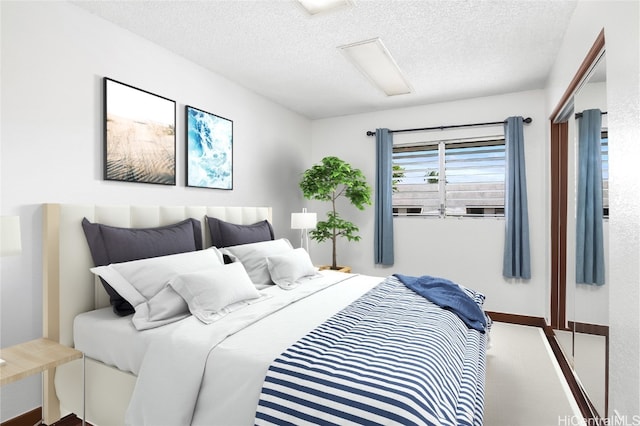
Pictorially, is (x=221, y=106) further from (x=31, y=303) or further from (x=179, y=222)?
(x=31, y=303)

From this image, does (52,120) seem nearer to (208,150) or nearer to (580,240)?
(208,150)

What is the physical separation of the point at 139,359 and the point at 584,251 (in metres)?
2.76

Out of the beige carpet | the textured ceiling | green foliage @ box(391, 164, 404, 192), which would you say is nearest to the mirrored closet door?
the beige carpet

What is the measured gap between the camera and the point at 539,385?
2545 millimetres

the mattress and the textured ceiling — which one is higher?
the textured ceiling

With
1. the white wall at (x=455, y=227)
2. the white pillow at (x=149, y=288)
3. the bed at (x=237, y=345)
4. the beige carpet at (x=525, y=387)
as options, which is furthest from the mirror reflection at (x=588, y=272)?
the white pillow at (x=149, y=288)

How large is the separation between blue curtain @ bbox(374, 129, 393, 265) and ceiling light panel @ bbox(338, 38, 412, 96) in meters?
0.75

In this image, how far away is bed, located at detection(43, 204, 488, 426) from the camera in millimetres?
1308

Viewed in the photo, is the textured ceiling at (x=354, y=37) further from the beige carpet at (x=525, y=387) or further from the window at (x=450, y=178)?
the beige carpet at (x=525, y=387)

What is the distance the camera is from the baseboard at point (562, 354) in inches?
84.7

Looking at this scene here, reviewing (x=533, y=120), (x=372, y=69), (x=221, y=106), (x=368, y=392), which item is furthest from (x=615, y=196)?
(x=221, y=106)

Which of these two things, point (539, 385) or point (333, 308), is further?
point (539, 385)

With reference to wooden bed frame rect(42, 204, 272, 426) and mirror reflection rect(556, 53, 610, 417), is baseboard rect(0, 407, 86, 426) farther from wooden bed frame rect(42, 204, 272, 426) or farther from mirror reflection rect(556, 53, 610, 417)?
mirror reflection rect(556, 53, 610, 417)

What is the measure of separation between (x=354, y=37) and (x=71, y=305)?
2682 millimetres
